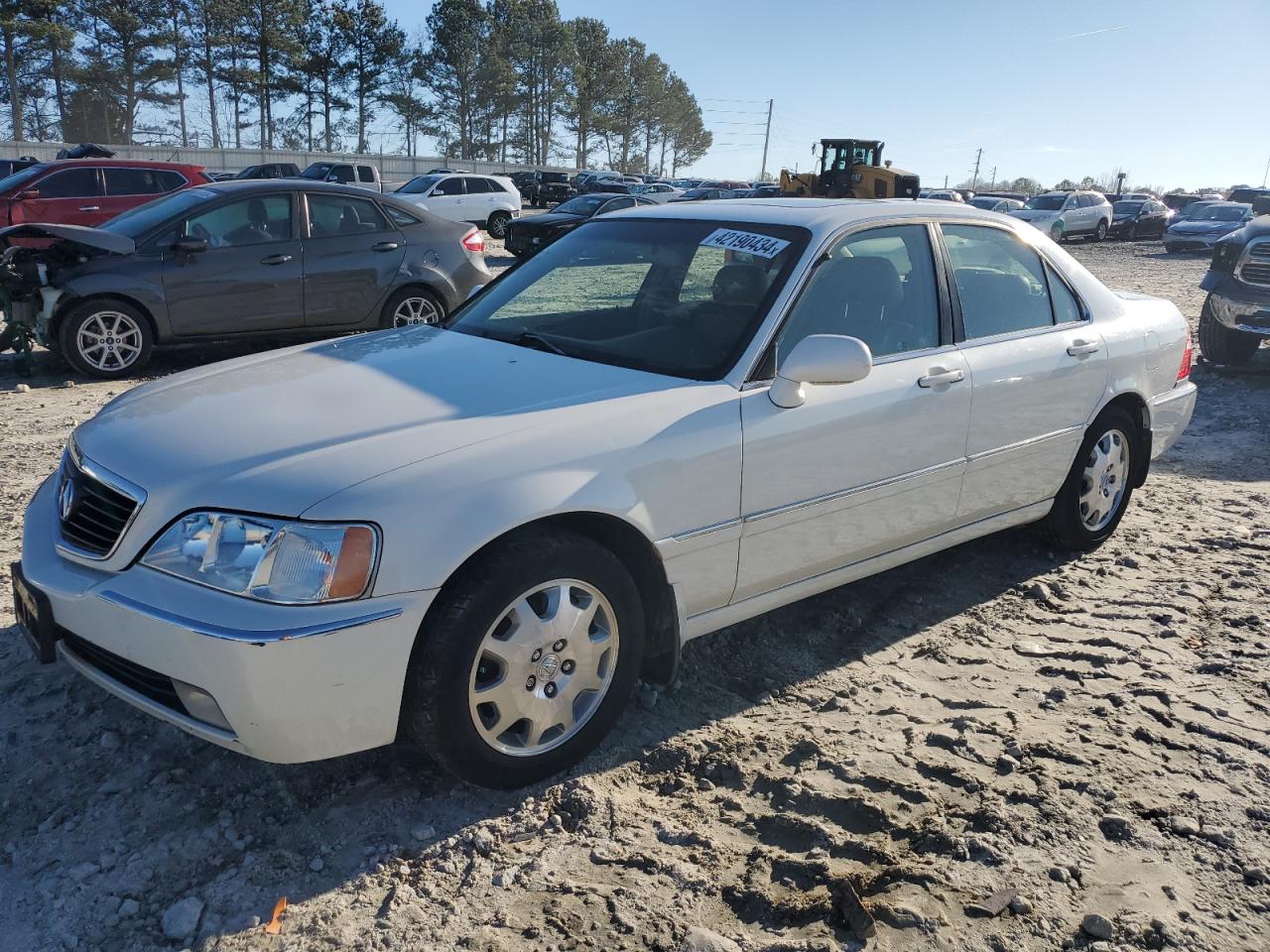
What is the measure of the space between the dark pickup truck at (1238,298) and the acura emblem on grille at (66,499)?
31.6 ft

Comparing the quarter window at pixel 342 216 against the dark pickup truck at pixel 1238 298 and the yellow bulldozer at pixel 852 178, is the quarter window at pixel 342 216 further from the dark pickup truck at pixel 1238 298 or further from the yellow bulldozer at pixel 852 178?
the yellow bulldozer at pixel 852 178

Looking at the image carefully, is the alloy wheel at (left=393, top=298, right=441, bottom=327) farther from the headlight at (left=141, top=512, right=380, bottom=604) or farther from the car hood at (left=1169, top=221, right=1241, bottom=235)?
the car hood at (left=1169, top=221, right=1241, bottom=235)

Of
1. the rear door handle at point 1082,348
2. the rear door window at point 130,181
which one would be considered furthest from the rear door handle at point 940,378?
the rear door window at point 130,181

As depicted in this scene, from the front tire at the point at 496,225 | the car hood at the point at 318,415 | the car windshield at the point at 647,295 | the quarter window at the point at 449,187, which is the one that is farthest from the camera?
the front tire at the point at 496,225

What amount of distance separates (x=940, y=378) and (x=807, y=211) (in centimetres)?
79

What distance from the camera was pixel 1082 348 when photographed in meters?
4.29

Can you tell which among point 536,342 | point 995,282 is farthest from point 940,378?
point 536,342

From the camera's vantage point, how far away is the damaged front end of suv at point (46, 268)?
7543 millimetres

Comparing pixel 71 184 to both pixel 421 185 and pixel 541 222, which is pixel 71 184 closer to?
pixel 541 222

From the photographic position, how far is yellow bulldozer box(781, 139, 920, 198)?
27.7 meters

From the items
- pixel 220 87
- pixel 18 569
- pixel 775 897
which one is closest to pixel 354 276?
pixel 18 569

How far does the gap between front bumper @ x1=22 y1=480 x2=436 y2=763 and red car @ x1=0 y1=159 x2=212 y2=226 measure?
13.1 meters

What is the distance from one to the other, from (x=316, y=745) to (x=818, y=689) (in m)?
1.78

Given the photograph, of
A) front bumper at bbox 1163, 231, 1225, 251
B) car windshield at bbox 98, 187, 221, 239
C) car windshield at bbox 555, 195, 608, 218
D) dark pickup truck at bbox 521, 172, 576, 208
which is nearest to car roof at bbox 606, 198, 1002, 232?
car windshield at bbox 98, 187, 221, 239
